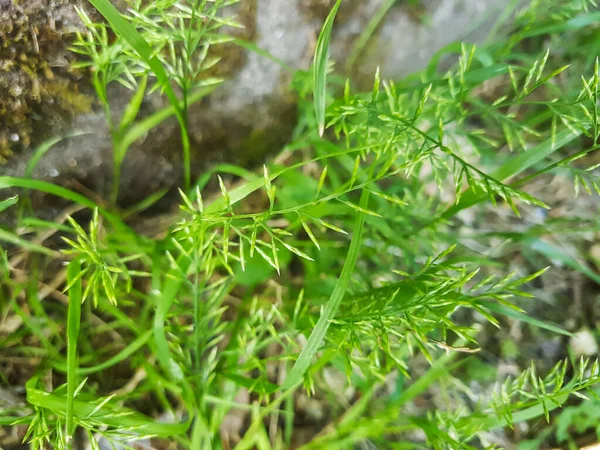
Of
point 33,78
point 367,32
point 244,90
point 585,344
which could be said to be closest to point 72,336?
point 33,78

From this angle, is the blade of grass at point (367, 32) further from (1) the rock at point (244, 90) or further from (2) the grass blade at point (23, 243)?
(2) the grass blade at point (23, 243)

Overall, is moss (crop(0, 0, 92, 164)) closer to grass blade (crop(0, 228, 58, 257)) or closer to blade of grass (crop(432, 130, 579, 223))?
grass blade (crop(0, 228, 58, 257))

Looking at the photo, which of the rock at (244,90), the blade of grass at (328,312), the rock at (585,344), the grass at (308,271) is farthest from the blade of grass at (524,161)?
the rock at (585,344)

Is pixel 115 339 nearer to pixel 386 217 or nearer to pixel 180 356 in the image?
pixel 180 356

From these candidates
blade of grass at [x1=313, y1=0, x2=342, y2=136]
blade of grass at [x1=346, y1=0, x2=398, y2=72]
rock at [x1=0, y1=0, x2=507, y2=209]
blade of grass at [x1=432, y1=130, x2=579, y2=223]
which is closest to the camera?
blade of grass at [x1=313, y1=0, x2=342, y2=136]

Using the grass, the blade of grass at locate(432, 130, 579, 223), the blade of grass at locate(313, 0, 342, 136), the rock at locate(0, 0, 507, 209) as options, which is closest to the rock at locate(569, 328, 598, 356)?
the grass

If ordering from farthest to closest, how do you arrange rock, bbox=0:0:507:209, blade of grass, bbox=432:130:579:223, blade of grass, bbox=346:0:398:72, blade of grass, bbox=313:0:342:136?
1. blade of grass, bbox=346:0:398:72
2. rock, bbox=0:0:507:209
3. blade of grass, bbox=432:130:579:223
4. blade of grass, bbox=313:0:342:136
